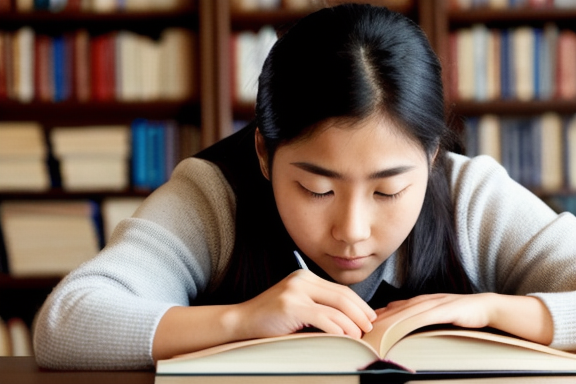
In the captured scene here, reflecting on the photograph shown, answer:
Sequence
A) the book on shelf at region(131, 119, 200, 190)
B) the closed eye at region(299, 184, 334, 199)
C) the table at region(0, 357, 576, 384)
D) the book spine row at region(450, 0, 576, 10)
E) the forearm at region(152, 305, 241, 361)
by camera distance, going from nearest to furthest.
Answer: the table at region(0, 357, 576, 384) → the forearm at region(152, 305, 241, 361) → the closed eye at region(299, 184, 334, 199) → the book spine row at region(450, 0, 576, 10) → the book on shelf at region(131, 119, 200, 190)

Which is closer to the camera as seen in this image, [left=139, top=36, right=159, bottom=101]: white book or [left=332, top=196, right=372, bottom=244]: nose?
[left=332, top=196, right=372, bottom=244]: nose

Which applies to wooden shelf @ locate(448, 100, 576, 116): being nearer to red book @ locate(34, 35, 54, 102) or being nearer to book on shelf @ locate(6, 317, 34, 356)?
red book @ locate(34, 35, 54, 102)

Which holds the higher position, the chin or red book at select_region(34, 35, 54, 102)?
red book at select_region(34, 35, 54, 102)

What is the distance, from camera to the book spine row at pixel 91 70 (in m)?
2.22

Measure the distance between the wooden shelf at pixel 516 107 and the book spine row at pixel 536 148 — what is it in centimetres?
3

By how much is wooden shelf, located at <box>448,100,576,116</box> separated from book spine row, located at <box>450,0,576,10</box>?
0.30m

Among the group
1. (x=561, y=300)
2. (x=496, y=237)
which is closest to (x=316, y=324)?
(x=561, y=300)

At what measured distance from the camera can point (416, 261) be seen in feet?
3.22

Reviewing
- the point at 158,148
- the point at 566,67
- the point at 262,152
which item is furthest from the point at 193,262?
the point at 566,67

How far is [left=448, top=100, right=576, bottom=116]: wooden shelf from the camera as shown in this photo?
2156 millimetres

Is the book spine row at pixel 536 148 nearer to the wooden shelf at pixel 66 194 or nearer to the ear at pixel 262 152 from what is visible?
the wooden shelf at pixel 66 194

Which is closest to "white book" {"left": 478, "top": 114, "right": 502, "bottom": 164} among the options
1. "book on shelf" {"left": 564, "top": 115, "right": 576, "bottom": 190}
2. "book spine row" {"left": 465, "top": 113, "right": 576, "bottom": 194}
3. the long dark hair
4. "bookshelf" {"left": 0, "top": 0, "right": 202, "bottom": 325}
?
"book spine row" {"left": 465, "top": 113, "right": 576, "bottom": 194}

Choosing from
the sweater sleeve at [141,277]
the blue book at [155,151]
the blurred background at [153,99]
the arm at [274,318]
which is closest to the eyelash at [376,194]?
the arm at [274,318]

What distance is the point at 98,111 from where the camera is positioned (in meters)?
2.29
